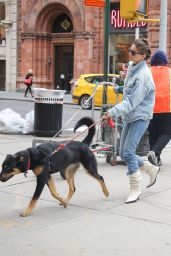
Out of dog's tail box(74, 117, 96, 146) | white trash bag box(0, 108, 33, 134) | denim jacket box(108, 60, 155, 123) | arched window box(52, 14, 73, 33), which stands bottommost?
white trash bag box(0, 108, 33, 134)

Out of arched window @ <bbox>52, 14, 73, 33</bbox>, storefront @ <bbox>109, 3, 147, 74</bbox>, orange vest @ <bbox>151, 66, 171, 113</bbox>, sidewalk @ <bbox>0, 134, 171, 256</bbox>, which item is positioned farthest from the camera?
arched window @ <bbox>52, 14, 73, 33</bbox>

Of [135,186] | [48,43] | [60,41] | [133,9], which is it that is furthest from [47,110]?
[48,43]

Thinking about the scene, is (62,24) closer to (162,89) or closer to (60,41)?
(60,41)

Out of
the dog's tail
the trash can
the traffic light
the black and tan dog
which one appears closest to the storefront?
the trash can

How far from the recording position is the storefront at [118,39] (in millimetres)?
29828

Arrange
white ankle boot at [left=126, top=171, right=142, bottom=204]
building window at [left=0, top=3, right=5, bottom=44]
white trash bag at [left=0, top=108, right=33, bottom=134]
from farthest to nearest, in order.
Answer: building window at [left=0, top=3, right=5, bottom=44]
white trash bag at [left=0, top=108, right=33, bottom=134]
white ankle boot at [left=126, top=171, right=142, bottom=204]

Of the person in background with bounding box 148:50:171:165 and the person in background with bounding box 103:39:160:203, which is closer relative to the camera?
the person in background with bounding box 103:39:160:203

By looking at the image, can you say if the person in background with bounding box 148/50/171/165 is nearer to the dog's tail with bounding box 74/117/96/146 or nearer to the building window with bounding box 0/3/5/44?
the dog's tail with bounding box 74/117/96/146

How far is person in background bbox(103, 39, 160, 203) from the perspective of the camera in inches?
238

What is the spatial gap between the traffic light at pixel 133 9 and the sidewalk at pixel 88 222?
13.4 ft

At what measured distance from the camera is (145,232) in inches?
200

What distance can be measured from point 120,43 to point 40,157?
25.5 m

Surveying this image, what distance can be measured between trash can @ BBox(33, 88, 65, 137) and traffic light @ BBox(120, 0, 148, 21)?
252 centimetres

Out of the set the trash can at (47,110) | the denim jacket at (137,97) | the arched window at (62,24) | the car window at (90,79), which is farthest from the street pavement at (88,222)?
the arched window at (62,24)
